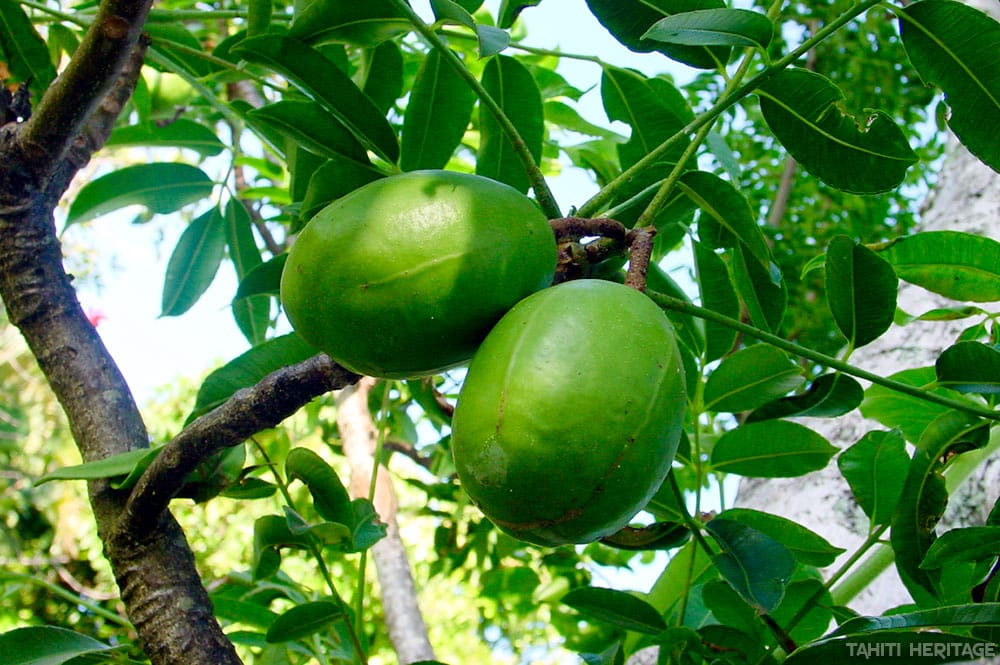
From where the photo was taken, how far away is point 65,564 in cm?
729

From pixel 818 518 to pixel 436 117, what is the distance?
1248 millimetres

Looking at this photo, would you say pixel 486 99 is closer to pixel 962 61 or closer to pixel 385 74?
pixel 385 74

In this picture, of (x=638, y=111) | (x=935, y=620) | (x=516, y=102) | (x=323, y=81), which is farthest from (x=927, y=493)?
(x=323, y=81)

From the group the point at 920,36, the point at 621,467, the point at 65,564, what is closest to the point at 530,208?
the point at 621,467

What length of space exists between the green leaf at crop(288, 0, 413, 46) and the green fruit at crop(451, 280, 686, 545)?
393 mm

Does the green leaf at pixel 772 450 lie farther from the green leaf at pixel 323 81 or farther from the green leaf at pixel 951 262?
the green leaf at pixel 323 81

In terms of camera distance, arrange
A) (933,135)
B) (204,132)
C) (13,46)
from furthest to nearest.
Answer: (933,135) → (204,132) → (13,46)

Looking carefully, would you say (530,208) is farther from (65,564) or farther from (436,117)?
(65,564)

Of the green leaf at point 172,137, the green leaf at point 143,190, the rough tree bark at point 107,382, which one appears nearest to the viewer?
the rough tree bark at point 107,382

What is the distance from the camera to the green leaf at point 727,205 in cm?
101

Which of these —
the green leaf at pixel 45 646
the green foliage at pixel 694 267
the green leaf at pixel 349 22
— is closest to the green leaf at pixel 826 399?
the green foliage at pixel 694 267

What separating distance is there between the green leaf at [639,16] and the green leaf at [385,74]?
299 mm

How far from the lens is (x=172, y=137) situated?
1678mm

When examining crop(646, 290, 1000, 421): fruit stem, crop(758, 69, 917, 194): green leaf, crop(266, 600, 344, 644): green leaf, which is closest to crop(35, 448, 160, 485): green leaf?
crop(266, 600, 344, 644): green leaf
